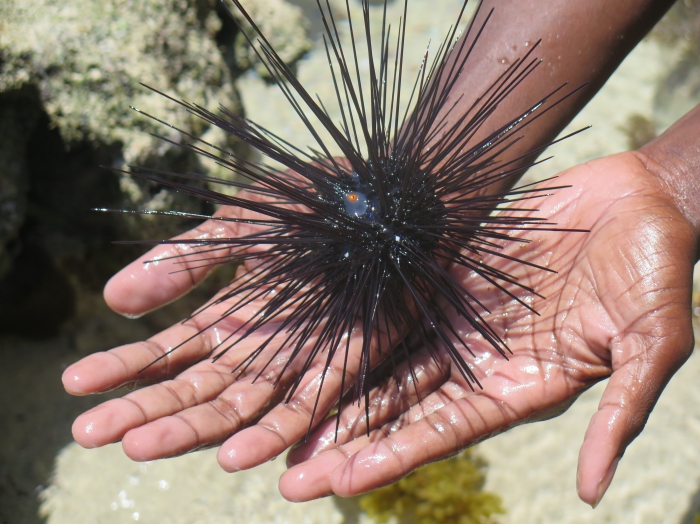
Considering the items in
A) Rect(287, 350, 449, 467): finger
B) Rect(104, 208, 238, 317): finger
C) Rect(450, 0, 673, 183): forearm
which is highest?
Rect(104, 208, 238, 317): finger

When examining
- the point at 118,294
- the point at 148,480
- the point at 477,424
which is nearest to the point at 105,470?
the point at 148,480

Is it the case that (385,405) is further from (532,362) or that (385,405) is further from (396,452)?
(532,362)

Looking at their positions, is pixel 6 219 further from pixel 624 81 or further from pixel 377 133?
pixel 624 81

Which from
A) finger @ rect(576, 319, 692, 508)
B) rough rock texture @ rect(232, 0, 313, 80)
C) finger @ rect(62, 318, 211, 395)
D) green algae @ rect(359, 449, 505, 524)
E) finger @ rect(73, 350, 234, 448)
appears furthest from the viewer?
rough rock texture @ rect(232, 0, 313, 80)

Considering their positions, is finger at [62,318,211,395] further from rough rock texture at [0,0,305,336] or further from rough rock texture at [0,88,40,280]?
rough rock texture at [0,88,40,280]

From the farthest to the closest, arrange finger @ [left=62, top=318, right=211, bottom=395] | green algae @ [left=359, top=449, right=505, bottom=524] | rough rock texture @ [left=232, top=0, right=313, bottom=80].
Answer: rough rock texture @ [left=232, top=0, right=313, bottom=80], green algae @ [left=359, top=449, right=505, bottom=524], finger @ [left=62, top=318, right=211, bottom=395]

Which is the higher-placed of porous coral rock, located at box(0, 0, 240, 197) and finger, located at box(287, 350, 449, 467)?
porous coral rock, located at box(0, 0, 240, 197)

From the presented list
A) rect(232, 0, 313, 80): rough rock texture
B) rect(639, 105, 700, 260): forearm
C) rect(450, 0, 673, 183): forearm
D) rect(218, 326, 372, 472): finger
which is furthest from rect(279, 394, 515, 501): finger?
rect(232, 0, 313, 80): rough rock texture
